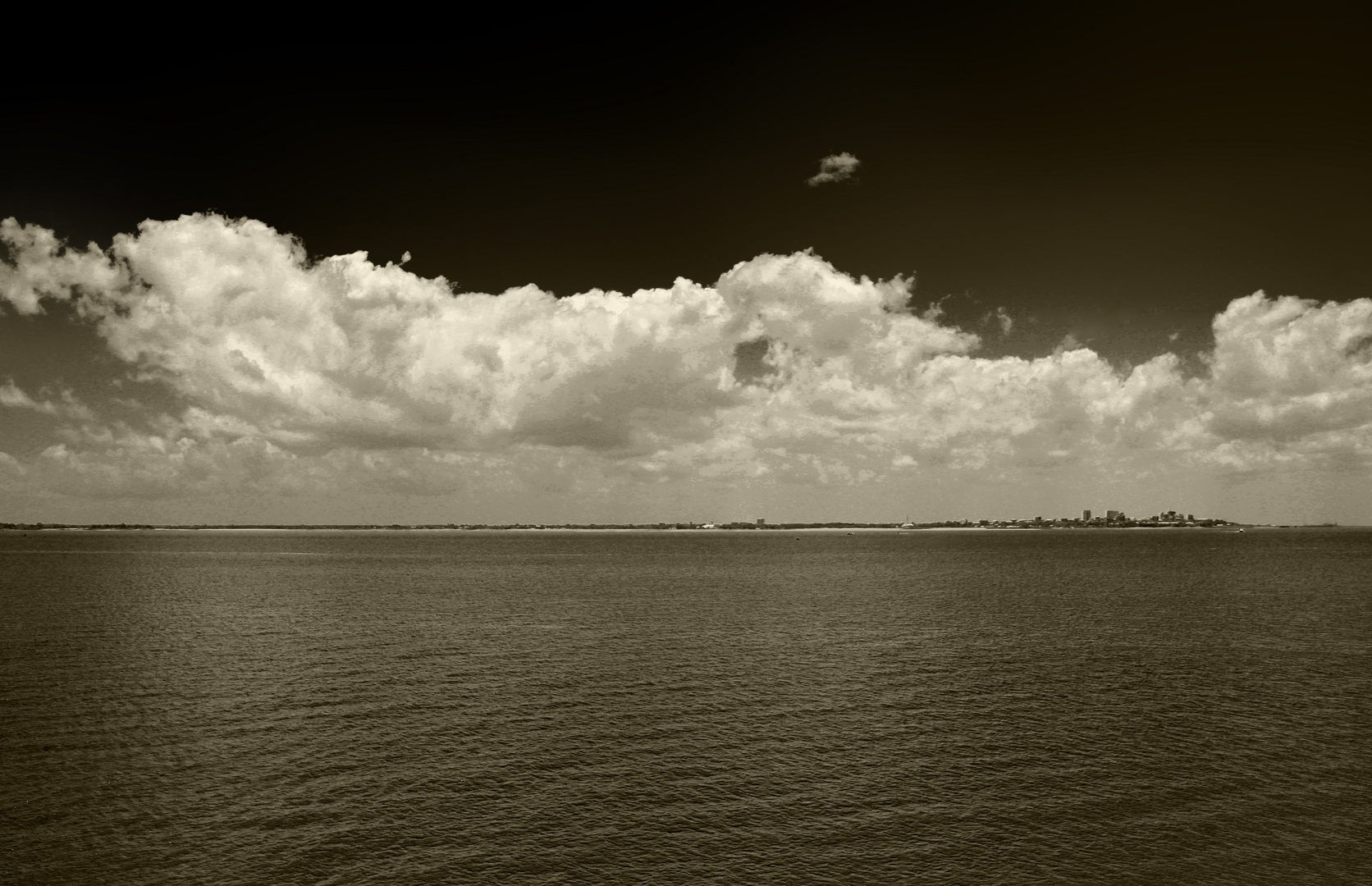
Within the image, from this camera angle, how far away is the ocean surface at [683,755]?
117ft

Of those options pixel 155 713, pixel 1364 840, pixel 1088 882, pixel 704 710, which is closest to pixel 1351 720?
pixel 1364 840

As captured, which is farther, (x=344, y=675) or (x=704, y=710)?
(x=344, y=675)

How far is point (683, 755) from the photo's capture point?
1905 inches

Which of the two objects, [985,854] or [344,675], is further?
[344,675]

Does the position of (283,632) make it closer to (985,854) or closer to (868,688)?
(868,688)

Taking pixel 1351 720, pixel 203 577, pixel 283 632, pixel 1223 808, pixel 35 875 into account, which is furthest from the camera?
pixel 203 577

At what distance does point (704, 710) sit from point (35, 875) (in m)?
36.7

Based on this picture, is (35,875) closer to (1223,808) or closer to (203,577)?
(1223,808)

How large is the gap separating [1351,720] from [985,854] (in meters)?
36.9

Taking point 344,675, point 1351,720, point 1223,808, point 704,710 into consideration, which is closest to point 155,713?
point 344,675

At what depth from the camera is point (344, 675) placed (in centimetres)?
7000

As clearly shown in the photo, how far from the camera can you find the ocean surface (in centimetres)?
3559

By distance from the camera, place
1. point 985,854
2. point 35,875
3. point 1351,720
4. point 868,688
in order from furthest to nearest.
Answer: point 868,688 → point 1351,720 → point 985,854 → point 35,875

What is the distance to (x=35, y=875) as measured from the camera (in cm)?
3325
